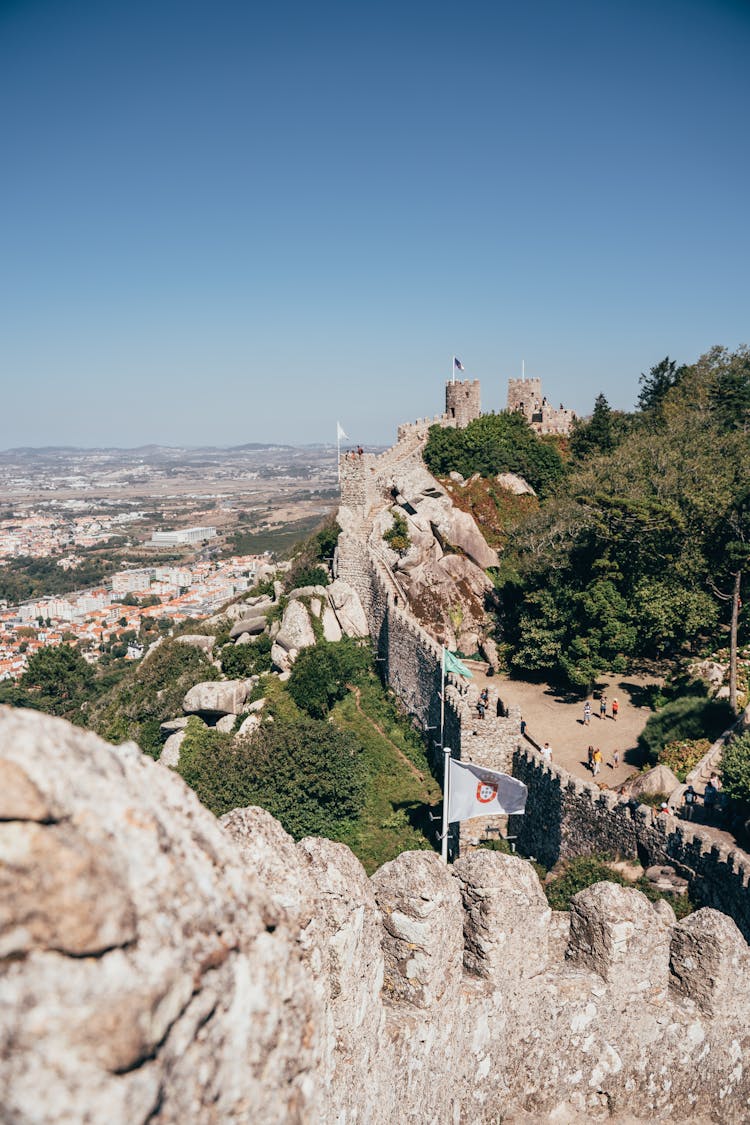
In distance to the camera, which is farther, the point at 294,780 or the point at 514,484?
the point at 514,484

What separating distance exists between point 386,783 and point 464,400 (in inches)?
876

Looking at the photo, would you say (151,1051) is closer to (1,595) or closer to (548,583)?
(548,583)

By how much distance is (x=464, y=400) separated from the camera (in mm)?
35312

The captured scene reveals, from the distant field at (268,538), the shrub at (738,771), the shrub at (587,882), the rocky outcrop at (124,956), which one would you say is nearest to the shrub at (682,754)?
the shrub at (738,771)

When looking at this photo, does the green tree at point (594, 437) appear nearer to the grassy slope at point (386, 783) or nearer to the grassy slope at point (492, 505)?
the grassy slope at point (492, 505)

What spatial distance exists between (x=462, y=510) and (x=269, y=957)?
27.6 m

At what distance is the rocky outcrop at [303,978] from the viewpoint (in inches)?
83.7

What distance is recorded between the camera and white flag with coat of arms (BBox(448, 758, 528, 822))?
11375mm

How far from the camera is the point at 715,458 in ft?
86.9

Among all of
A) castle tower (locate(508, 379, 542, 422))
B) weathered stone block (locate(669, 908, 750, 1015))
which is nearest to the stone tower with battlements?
castle tower (locate(508, 379, 542, 422))

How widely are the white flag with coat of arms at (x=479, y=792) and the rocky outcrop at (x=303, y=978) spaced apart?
499cm

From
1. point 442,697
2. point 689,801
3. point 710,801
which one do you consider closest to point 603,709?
point 442,697

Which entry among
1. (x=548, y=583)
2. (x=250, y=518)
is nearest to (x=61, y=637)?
(x=548, y=583)

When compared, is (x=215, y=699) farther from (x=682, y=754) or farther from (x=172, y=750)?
(x=682, y=754)
